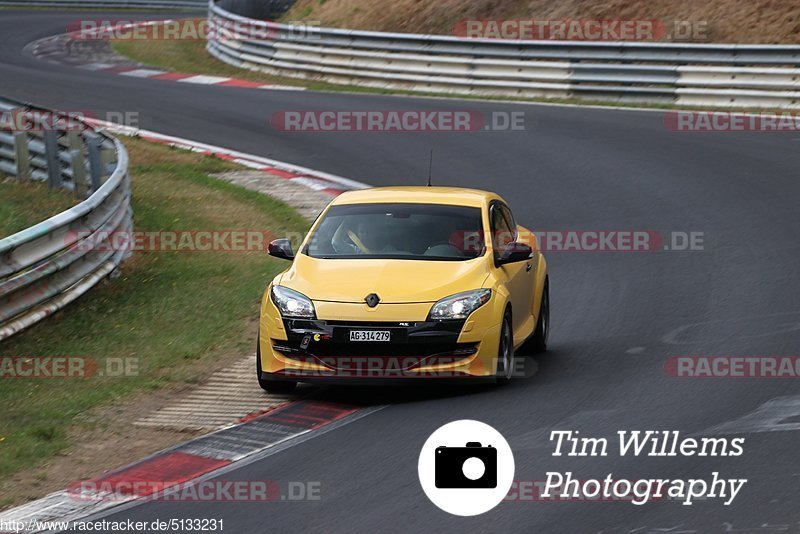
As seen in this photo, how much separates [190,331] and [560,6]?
20.7 meters

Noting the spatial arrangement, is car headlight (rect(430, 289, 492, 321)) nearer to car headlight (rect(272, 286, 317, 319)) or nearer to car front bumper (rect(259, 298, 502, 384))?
car front bumper (rect(259, 298, 502, 384))

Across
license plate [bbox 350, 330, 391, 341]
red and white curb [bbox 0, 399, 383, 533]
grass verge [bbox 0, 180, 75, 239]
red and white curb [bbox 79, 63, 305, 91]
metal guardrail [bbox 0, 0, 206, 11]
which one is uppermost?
license plate [bbox 350, 330, 391, 341]

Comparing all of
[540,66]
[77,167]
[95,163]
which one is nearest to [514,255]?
[95,163]

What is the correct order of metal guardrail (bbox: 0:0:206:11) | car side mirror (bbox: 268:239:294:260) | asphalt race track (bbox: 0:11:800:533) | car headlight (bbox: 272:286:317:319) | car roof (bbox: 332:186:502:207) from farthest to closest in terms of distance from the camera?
1. metal guardrail (bbox: 0:0:206:11)
2. car roof (bbox: 332:186:502:207)
3. car side mirror (bbox: 268:239:294:260)
4. car headlight (bbox: 272:286:317:319)
5. asphalt race track (bbox: 0:11:800:533)

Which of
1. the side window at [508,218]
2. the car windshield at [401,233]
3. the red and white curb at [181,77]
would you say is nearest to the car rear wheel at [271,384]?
the car windshield at [401,233]

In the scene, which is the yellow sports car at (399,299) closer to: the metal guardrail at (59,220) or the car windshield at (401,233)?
the car windshield at (401,233)

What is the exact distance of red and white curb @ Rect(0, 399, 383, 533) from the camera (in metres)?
8.05

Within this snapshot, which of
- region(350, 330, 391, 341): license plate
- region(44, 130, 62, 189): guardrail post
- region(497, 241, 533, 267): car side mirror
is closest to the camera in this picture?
region(350, 330, 391, 341): license plate

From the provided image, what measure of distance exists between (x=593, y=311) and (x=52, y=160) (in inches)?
331

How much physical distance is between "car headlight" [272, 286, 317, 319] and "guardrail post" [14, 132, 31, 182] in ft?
31.1

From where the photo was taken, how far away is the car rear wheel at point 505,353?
34.0 ft

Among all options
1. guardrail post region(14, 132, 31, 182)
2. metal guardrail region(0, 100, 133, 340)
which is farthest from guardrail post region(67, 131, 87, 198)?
guardrail post region(14, 132, 31, 182)

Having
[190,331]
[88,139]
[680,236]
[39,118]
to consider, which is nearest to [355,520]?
[190,331]

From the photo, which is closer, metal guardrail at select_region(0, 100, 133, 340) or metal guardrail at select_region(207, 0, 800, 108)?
metal guardrail at select_region(0, 100, 133, 340)
